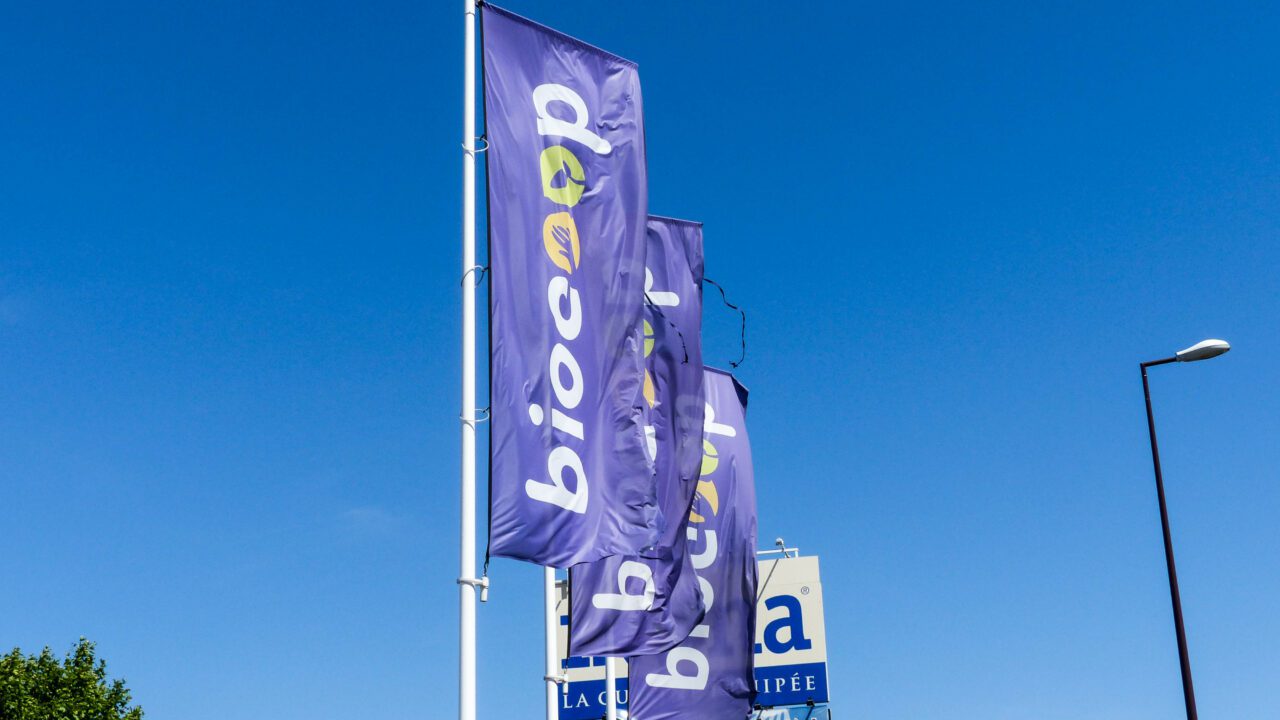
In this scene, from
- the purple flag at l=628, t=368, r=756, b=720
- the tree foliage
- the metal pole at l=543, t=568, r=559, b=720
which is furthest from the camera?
the tree foliage

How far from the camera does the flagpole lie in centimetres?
920

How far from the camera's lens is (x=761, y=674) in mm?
38688

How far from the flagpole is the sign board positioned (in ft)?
90.3

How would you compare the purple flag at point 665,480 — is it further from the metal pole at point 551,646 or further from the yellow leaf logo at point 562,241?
the yellow leaf logo at point 562,241

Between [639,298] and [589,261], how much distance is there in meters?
0.80

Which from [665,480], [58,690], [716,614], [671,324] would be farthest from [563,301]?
[58,690]

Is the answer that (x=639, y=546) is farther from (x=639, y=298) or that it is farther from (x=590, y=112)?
(x=590, y=112)

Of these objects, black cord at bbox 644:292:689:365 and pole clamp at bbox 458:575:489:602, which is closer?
pole clamp at bbox 458:575:489:602

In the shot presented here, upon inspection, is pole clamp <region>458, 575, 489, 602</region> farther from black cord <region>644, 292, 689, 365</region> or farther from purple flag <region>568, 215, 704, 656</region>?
black cord <region>644, 292, 689, 365</region>

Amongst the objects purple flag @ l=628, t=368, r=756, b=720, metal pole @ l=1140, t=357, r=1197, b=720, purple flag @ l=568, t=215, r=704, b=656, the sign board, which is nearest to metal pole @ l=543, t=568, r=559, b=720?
purple flag @ l=568, t=215, r=704, b=656

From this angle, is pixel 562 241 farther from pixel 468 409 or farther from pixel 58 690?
pixel 58 690

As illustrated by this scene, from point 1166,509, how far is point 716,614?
6.90 meters

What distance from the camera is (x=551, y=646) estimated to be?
14.7m

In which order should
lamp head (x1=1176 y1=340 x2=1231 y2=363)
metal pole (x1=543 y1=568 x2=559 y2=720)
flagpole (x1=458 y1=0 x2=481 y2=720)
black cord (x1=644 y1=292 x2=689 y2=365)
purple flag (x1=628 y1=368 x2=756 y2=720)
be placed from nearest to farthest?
flagpole (x1=458 y1=0 x2=481 y2=720) → metal pole (x1=543 y1=568 x2=559 y2=720) → black cord (x1=644 y1=292 x2=689 y2=365) → purple flag (x1=628 y1=368 x2=756 y2=720) → lamp head (x1=1176 y1=340 x2=1231 y2=363)
